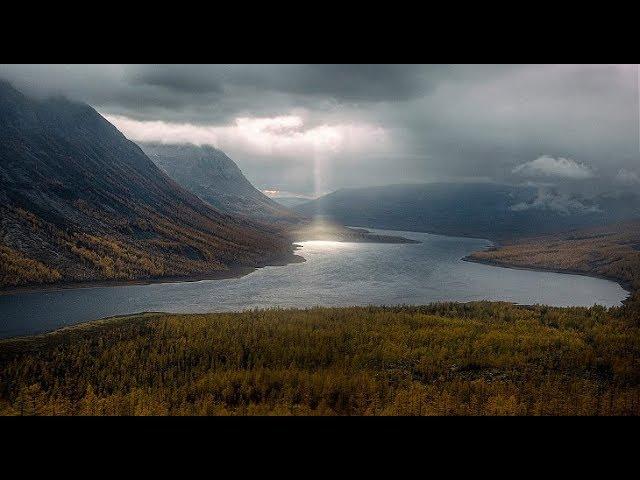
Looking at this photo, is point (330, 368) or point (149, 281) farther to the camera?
point (149, 281)

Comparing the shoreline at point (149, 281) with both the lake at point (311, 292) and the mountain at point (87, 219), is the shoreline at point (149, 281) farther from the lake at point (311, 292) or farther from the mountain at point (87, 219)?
the lake at point (311, 292)

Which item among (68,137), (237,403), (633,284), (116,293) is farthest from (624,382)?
(68,137)

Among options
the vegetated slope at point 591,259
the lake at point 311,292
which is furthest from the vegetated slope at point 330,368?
the vegetated slope at point 591,259

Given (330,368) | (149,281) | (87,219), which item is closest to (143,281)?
(149,281)

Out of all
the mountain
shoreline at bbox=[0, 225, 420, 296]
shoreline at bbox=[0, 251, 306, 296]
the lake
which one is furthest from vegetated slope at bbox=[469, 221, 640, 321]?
shoreline at bbox=[0, 251, 306, 296]

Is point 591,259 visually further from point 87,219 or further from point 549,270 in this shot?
point 87,219
